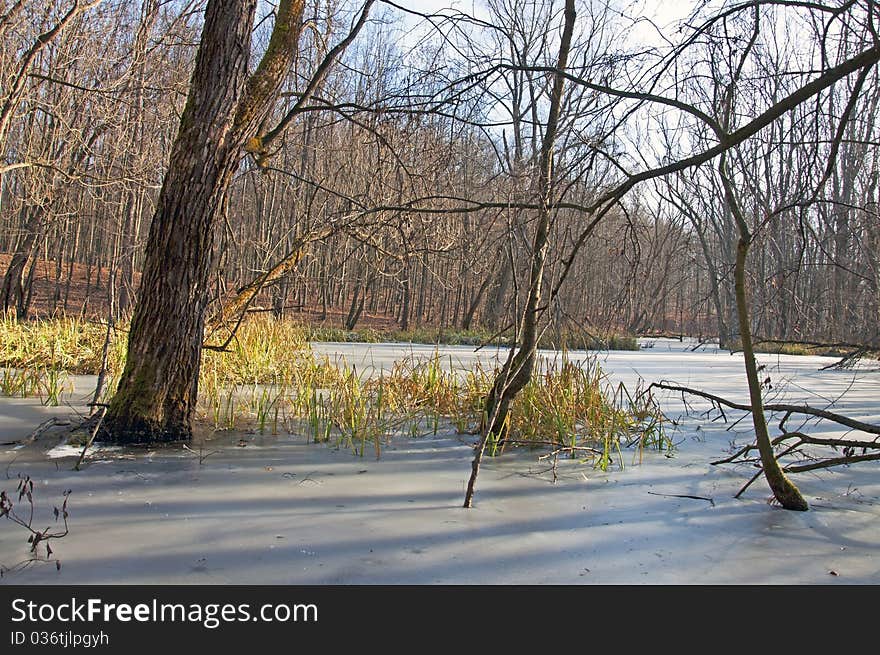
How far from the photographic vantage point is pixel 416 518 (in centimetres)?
263

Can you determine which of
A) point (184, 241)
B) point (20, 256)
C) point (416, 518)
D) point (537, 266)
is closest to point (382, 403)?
point (537, 266)

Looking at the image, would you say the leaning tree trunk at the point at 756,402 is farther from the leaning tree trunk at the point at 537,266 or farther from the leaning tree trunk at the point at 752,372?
the leaning tree trunk at the point at 537,266

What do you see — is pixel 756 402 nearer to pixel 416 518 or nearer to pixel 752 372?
pixel 752 372

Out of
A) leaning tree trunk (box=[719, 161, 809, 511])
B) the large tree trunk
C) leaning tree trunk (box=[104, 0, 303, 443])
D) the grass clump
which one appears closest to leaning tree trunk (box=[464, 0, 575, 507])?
the grass clump

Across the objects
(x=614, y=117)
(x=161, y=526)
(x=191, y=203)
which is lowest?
(x=161, y=526)

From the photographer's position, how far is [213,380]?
5.02 meters

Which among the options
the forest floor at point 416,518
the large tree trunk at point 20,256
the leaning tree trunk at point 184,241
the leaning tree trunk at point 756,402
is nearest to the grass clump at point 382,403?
the forest floor at point 416,518

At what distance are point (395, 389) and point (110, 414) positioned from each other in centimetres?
205

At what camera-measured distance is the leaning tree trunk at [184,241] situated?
358 cm

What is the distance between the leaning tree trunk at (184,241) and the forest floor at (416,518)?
27 centimetres

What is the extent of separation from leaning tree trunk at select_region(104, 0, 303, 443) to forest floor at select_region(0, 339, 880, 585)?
267 mm

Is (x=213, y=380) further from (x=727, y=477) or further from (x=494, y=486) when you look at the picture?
(x=727, y=477)

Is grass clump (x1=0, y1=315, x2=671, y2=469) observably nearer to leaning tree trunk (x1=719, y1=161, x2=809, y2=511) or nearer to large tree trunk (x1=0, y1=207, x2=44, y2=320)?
leaning tree trunk (x1=719, y1=161, x2=809, y2=511)
